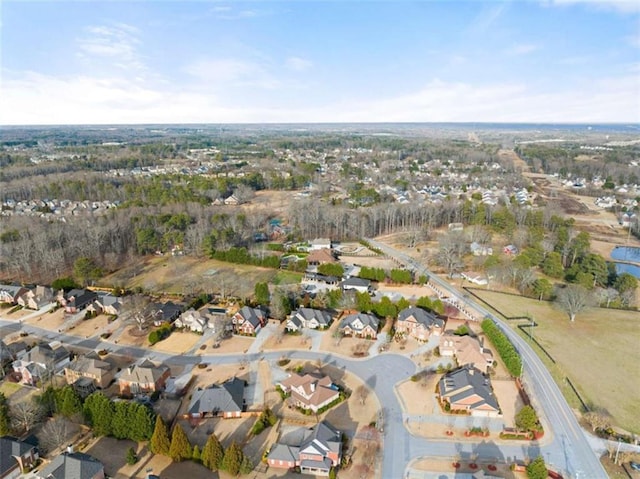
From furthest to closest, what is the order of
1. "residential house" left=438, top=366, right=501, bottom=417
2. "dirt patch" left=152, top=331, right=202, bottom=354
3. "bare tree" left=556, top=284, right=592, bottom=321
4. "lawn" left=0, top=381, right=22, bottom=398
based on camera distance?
1. "bare tree" left=556, top=284, right=592, bottom=321
2. "dirt patch" left=152, top=331, right=202, bottom=354
3. "lawn" left=0, top=381, right=22, bottom=398
4. "residential house" left=438, top=366, right=501, bottom=417

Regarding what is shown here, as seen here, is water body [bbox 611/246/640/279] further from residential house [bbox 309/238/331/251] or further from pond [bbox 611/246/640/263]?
residential house [bbox 309/238/331/251]

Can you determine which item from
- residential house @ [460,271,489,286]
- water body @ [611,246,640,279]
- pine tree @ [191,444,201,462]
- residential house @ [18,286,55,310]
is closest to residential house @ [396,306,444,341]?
residential house @ [460,271,489,286]

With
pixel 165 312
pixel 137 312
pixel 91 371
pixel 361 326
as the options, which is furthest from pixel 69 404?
pixel 361 326

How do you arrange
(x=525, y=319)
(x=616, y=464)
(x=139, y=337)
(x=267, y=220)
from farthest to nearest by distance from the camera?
(x=267, y=220) < (x=525, y=319) < (x=139, y=337) < (x=616, y=464)

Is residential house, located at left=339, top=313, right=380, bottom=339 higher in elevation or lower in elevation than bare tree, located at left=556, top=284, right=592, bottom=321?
lower

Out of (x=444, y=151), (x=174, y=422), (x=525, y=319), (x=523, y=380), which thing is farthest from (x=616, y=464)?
(x=444, y=151)

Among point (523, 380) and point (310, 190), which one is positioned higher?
point (310, 190)

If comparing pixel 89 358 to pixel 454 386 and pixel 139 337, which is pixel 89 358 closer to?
pixel 139 337
